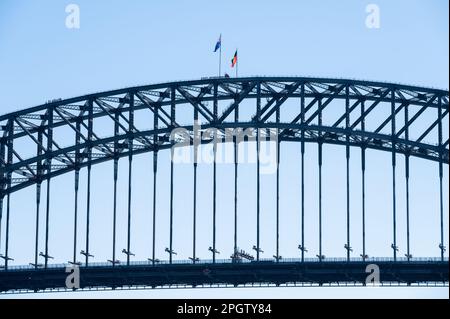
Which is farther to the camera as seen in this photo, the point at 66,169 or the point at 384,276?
the point at 66,169

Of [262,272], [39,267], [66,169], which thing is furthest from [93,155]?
[262,272]

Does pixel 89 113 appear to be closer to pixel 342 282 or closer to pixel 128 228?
pixel 128 228

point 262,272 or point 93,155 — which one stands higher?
point 93,155

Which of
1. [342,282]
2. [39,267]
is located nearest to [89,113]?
[39,267]

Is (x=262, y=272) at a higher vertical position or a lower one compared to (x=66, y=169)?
lower
